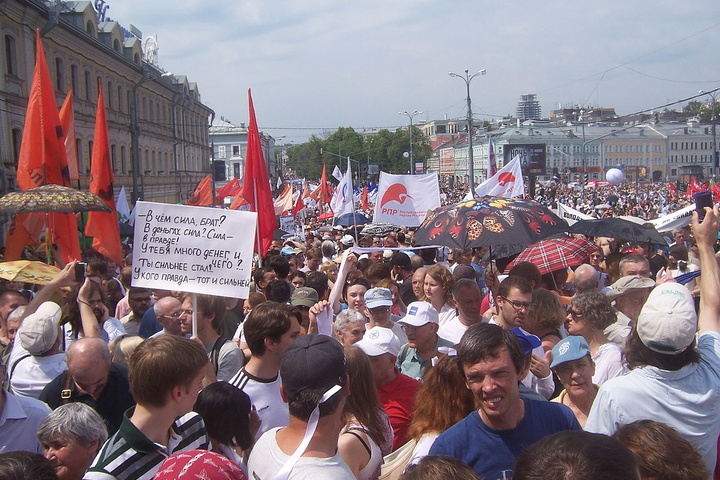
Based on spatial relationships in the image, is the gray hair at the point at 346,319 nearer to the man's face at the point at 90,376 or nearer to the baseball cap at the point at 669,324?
the man's face at the point at 90,376

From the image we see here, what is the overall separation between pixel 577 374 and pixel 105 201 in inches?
301

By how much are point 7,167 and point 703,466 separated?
82.6 feet

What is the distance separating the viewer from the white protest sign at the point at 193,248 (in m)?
5.20

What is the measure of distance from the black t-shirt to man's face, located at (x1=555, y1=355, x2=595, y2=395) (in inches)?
91.8

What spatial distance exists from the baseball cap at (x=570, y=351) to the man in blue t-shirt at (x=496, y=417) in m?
0.71

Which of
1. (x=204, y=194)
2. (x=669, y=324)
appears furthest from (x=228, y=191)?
(x=669, y=324)

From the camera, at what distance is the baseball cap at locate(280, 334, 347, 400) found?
9.25 feet

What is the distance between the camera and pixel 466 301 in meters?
5.44

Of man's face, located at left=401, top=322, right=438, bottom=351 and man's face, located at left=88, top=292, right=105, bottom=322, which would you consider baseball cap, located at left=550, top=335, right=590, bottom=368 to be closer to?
man's face, located at left=401, top=322, right=438, bottom=351

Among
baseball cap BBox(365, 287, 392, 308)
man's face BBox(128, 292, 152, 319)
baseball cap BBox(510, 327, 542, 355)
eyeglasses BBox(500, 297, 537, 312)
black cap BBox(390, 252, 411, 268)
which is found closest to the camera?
baseball cap BBox(510, 327, 542, 355)

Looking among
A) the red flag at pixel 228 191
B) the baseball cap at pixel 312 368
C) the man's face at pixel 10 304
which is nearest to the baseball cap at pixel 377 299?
the baseball cap at pixel 312 368

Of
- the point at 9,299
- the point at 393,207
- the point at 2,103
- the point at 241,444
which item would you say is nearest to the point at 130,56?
the point at 2,103

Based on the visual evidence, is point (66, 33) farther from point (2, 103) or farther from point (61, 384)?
point (61, 384)

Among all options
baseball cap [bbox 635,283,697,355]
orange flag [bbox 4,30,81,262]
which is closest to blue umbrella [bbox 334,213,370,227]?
orange flag [bbox 4,30,81,262]
